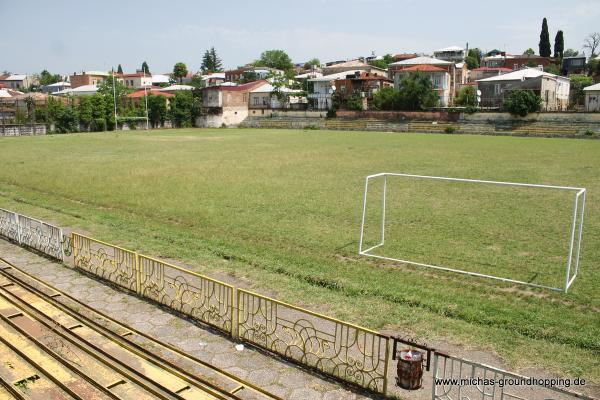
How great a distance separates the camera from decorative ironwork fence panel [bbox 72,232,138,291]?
34.8 ft

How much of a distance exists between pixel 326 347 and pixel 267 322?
57.0 inches

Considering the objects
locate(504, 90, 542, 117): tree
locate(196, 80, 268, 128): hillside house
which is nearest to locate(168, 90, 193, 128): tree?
locate(196, 80, 268, 128): hillside house

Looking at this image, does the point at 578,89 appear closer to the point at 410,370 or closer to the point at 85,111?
the point at 85,111

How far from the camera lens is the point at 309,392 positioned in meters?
6.97

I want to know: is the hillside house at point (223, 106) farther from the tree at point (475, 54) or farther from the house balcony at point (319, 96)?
the tree at point (475, 54)

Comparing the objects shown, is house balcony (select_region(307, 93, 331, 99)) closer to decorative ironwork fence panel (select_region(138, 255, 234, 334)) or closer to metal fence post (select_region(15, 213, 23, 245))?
metal fence post (select_region(15, 213, 23, 245))

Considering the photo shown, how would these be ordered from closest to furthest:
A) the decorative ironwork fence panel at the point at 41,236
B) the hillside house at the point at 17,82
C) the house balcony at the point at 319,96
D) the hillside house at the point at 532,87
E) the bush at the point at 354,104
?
the decorative ironwork fence panel at the point at 41,236 < the hillside house at the point at 532,87 < the bush at the point at 354,104 < the house balcony at the point at 319,96 < the hillside house at the point at 17,82

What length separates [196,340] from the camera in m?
8.48

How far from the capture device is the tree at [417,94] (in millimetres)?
70312

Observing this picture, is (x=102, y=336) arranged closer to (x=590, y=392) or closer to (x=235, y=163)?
(x=590, y=392)

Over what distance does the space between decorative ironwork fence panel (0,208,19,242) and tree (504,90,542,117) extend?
58103 millimetres

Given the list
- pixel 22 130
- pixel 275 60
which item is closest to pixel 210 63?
pixel 275 60

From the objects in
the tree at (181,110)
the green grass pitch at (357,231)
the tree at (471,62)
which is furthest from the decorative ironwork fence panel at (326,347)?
the tree at (471,62)

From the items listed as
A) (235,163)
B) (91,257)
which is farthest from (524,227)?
(235,163)
